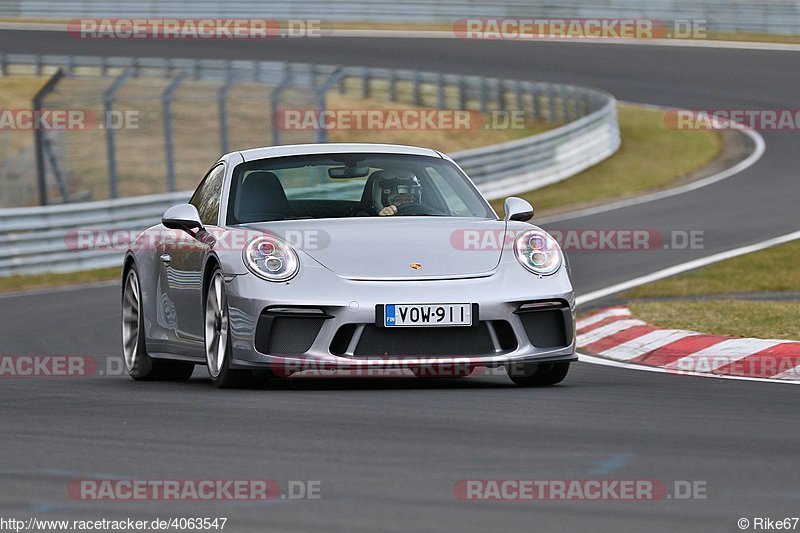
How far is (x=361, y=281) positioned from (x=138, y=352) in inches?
90.5

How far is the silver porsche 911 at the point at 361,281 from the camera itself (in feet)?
26.3

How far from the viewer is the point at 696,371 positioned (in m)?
9.30

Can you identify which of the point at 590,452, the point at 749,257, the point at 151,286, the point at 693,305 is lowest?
the point at 749,257

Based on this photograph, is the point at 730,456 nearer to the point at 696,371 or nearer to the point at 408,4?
the point at 696,371

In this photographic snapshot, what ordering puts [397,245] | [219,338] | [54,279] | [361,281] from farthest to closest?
[54,279]
[219,338]
[397,245]
[361,281]

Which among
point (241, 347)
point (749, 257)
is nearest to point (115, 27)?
point (749, 257)

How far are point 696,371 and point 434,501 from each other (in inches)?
179

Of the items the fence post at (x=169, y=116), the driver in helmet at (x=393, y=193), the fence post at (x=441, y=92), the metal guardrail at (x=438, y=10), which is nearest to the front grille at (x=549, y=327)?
the driver in helmet at (x=393, y=193)

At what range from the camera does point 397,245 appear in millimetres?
8312

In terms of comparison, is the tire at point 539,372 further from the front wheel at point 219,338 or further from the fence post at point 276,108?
the fence post at point 276,108

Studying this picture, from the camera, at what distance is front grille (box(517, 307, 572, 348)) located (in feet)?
27.1

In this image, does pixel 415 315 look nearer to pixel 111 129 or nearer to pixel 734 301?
pixel 734 301

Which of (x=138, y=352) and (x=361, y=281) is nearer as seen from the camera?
(x=361, y=281)

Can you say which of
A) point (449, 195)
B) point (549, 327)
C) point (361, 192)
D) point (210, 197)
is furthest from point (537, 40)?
point (549, 327)
